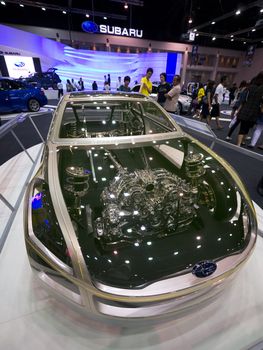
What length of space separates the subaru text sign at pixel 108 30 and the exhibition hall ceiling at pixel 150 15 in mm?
218

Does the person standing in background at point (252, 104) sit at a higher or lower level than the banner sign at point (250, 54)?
lower

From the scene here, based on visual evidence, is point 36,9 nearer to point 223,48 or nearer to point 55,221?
point 55,221

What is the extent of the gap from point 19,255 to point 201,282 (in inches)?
53.8

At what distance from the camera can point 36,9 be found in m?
10.5

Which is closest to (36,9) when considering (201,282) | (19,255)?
(19,255)

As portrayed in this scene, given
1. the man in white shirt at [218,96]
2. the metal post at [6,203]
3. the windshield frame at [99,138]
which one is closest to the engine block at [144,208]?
the windshield frame at [99,138]

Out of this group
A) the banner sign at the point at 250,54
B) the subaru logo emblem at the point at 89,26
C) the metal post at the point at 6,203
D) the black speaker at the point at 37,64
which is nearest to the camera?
the metal post at the point at 6,203

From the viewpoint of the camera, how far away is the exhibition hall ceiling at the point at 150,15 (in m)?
9.51

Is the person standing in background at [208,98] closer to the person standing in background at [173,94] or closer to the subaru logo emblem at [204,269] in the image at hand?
the person standing in background at [173,94]

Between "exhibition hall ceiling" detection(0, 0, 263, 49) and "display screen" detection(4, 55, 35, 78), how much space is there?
2147 mm

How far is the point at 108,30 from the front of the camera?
12.0m

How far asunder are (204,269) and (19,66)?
12896 mm

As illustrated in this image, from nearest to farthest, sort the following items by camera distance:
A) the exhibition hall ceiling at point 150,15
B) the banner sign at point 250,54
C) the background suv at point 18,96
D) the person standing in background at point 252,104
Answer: the person standing in background at point 252,104, the background suv at point 18,96, the exhibition hall ceiling at point 150,15, the banner sign at point 250,54

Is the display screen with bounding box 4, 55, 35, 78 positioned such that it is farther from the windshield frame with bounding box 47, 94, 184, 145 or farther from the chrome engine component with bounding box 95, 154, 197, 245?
the chrome engine component with bounding box 95, 154, 197, 245
